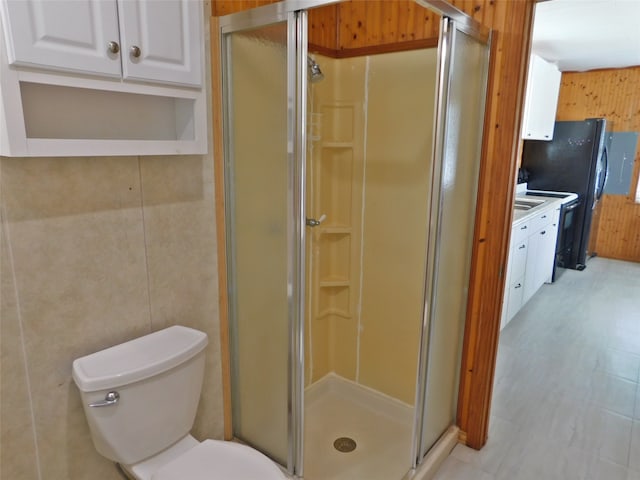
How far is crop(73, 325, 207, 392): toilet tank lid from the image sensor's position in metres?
1.36

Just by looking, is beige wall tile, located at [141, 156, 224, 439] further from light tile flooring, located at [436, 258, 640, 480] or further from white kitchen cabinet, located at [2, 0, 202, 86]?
light tile flooring, located at [436, 258, 640, 480]

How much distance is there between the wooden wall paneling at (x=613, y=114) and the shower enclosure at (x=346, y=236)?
467 cm

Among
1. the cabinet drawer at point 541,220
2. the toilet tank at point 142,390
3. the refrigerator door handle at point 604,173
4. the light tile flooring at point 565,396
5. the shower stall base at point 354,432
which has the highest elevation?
the refrigerator door handle at point 604,173

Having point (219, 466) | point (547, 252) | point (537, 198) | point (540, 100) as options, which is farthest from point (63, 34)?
point (537, 198)

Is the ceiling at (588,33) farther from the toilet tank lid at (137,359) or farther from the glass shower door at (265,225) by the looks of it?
the toilet tank lid at (137,359)

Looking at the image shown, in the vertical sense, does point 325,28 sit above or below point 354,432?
above

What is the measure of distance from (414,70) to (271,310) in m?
1.41

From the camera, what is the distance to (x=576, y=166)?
16.3 feet

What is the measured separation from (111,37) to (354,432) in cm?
220

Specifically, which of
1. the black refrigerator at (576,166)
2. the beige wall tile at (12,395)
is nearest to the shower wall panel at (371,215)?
the beige wall tile at (12,395)

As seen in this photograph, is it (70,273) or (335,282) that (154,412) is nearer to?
(70,273)

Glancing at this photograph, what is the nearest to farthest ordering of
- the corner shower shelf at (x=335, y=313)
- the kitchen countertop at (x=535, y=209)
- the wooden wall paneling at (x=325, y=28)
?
the wooden wall paneling at (x=325, y=28), the corner shower shelf at (x=335, y=313), the kitchen countertop at (x=535, y=209)

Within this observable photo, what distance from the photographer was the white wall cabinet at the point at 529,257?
3439mm

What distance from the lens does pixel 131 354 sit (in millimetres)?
1524
